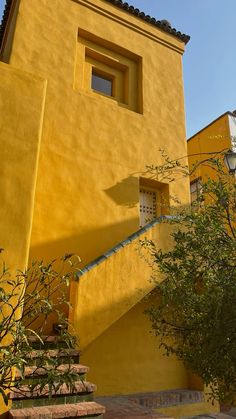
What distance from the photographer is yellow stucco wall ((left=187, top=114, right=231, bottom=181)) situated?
14.3 metres

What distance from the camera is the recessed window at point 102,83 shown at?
9555mm

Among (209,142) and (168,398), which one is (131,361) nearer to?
(168,398)

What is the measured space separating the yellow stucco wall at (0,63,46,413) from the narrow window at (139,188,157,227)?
4.69m

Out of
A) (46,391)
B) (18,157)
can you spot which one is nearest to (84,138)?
(18,157)

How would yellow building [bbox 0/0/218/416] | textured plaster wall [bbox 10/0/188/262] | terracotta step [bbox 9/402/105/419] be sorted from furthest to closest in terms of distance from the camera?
textured plaster wall [bbox 10/0/188/262]
yellow building [bbox 0/0/218/416]
terracotta step [bbox 9/402/105/419]

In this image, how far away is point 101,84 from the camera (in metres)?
9.73

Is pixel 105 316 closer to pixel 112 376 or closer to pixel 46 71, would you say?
pixel 112 376

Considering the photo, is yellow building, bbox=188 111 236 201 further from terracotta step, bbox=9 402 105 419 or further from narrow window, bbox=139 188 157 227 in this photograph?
terracotta step, bbox=9 402 105 419

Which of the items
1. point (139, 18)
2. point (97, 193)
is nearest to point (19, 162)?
point (97, 193)

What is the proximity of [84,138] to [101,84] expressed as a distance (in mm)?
2503

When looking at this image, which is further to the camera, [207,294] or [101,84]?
[101,84]

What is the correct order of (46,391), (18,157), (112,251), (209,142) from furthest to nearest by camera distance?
1. (209,142)
2. (112,251)
3. (18,157)
4. (46,391)

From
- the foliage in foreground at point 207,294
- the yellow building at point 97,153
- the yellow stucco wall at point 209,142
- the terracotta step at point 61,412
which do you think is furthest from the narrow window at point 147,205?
the terracotta step at point 61,412

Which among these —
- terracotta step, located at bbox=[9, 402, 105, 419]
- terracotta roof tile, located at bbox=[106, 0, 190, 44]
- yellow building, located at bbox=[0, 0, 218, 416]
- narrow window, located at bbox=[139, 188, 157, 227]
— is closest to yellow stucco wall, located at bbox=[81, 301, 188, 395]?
yellow building, located at bbox=[0, 0, 218, 416]
